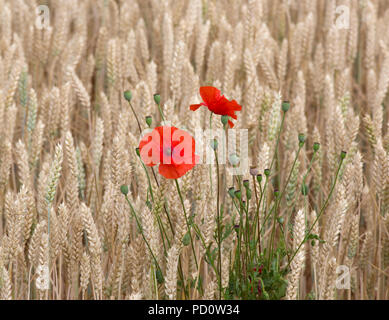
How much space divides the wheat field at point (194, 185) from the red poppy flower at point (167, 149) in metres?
0.07

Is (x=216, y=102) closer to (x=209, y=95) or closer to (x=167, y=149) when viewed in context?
(x=209, y=95)

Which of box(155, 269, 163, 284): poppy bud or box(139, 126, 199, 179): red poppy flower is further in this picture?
box(155, 269, 163, 284): poppy bud

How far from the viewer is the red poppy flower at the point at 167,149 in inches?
35.0

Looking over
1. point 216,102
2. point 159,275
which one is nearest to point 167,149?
point 216,102

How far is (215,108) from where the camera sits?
37.4 inches

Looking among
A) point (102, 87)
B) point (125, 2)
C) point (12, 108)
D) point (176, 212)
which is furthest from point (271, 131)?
point (125, 2)

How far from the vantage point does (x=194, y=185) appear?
3.53ft

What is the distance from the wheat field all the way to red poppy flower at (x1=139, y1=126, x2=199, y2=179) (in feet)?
0.24

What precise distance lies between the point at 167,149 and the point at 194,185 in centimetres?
20

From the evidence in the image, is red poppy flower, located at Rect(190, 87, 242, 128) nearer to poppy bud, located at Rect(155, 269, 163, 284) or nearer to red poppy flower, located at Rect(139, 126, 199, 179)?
red poppy flower, located at Rect(139, 126, 199, 179)

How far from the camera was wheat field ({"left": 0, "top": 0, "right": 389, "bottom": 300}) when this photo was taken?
1001 millimetres

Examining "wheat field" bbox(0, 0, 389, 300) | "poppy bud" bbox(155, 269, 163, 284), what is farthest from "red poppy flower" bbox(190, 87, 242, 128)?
"poppy bud" bbox(155, 269, 163, 284)

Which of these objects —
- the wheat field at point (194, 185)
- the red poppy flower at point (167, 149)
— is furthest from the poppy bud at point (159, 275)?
the red poppy flower at point (167, 149)

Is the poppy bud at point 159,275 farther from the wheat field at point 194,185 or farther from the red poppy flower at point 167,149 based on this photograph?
the red poppy flower at point 167,149
